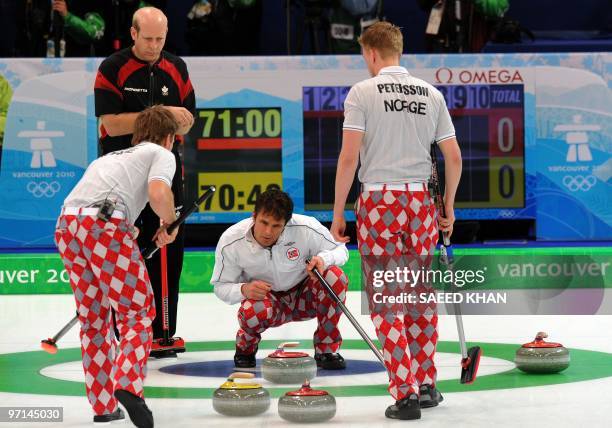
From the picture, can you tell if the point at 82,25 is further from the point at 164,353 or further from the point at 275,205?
the point at 275,205

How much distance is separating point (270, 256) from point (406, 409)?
1482 mm

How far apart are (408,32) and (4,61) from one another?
16.9 ft

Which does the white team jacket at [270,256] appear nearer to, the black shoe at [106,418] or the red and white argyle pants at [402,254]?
the red and white argyle pants at [402,254]

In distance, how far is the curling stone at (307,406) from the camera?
437 centimetres

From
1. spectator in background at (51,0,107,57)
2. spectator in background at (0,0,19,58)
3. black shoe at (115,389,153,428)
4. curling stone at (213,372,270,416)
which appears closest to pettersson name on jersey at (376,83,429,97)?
curling stone at (213,372,270,416)

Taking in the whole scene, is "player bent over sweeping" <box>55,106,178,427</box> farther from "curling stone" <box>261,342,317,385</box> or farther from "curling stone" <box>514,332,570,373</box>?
"curling stone" <box>514,332,570,373</box>

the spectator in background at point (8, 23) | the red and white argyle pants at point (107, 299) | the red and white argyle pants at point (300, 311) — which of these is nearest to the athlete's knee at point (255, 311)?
the red and white argyle pants at point (300, 311)

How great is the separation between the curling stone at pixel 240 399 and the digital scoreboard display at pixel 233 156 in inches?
200

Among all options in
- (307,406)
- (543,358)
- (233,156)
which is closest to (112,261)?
(307,406)

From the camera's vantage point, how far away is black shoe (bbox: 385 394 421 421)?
4410mm

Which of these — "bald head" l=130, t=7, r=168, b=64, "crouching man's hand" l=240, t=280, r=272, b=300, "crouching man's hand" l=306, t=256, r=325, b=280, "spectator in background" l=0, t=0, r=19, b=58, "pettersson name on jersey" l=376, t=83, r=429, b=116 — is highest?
"spectator in background" l=0, t=0, r=19, b=58

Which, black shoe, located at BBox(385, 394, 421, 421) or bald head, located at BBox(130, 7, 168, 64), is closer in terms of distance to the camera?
black shoe, located at BBox(385, 394, 421, 421)

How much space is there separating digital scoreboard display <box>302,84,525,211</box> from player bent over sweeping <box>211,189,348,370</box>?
3.85 metres

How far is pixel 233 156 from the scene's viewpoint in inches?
380
